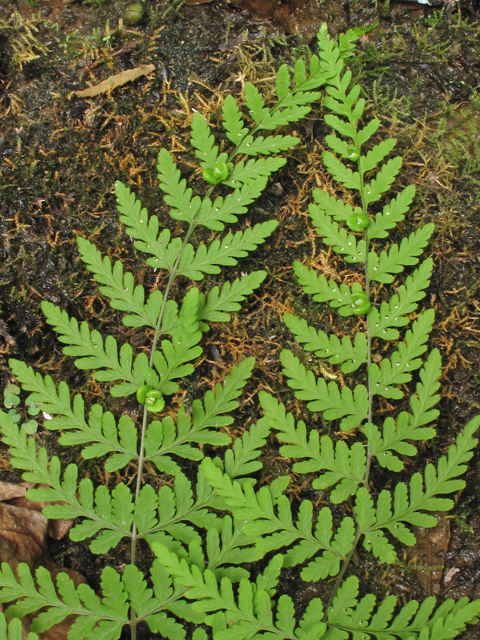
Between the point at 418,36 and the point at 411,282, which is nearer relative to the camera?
the point at 411,282

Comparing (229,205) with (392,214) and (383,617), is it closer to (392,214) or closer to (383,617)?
(392,214)

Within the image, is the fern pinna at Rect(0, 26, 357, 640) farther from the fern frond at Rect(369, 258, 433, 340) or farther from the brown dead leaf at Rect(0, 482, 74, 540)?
the fern frond at Rect(369, 258, 433, 340)

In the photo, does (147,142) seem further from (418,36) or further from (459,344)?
(459,344)

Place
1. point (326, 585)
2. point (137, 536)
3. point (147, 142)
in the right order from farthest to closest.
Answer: point (147, 142) < point (326, 585) < point (137, 536)

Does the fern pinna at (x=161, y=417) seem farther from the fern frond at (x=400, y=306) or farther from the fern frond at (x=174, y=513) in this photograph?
the fern frond at (x=400, y=306)

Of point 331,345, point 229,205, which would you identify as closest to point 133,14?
point 229,205

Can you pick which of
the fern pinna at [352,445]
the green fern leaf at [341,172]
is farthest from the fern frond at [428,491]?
the green fern leaf at [341,172]

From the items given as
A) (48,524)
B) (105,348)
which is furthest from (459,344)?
(48,524)
